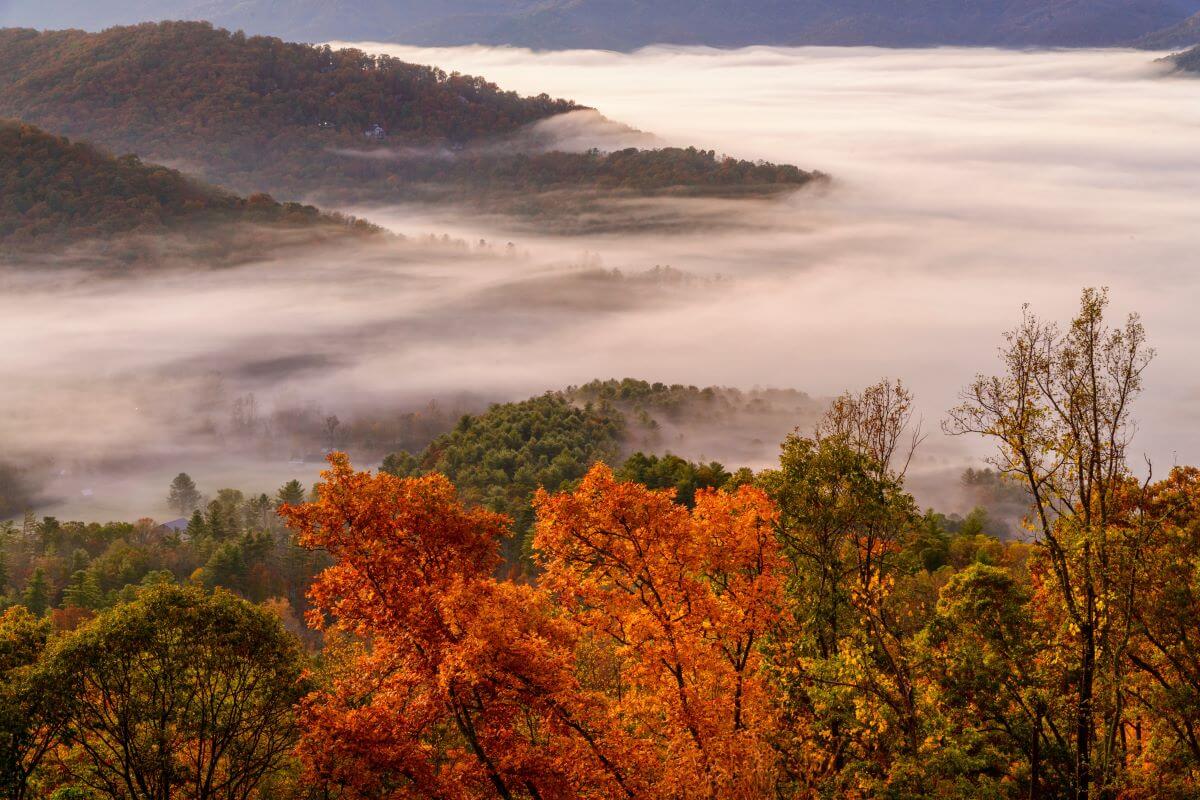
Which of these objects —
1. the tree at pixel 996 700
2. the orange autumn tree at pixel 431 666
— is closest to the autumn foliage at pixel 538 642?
A: the orange autumn tree at pixel 431 666

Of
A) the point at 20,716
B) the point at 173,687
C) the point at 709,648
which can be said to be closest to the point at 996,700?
the point at 709,648

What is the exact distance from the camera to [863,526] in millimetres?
19625

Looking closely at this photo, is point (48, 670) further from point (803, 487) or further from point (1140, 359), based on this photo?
point (1140, 359)

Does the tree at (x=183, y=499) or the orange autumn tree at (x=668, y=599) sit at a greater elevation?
the orange autumn tree at (x=668, y=599)

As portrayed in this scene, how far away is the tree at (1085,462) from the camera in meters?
15.6

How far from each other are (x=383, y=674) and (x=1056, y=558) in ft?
34.1

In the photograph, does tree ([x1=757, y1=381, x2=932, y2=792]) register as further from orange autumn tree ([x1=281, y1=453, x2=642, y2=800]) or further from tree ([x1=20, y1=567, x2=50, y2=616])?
tree ([x1=20, y1=567, x2=50, y2=616])

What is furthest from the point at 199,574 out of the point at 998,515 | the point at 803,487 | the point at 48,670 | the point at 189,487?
the point at 189,487

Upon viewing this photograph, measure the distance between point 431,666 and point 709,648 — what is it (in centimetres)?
560

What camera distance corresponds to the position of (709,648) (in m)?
20.3

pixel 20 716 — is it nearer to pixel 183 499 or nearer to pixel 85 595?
pixel 85 595

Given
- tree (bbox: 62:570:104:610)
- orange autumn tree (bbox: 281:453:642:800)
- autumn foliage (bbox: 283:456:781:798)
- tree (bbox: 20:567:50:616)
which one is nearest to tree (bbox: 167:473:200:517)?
tree (bbox: 20:567:50:616)

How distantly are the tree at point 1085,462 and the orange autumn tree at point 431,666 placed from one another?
7.13m

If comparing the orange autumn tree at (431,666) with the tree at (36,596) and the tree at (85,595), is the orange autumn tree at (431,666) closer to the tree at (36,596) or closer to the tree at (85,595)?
the tree at (85,595)
